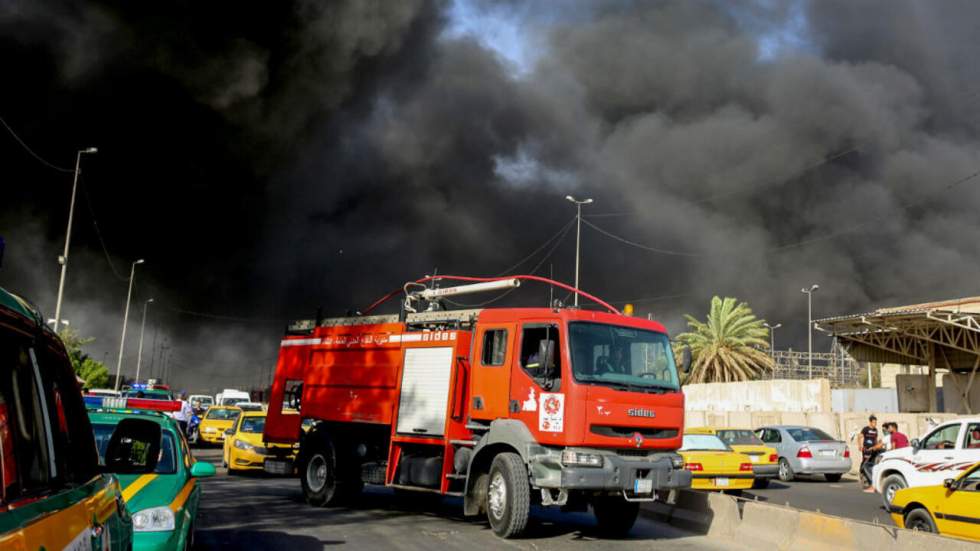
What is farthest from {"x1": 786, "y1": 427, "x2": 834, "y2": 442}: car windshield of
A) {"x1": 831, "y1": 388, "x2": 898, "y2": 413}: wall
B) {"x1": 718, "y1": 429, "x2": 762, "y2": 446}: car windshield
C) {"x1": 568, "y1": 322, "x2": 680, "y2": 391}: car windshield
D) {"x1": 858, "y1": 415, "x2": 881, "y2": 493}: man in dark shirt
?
{"x1": 831, "y1": 388, "x2": 898, "y2": 413}: wall

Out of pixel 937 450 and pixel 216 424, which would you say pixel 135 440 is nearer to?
pixel 937 450

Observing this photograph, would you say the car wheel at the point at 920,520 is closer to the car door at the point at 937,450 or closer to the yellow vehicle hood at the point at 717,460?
the car door at the point at 937,450

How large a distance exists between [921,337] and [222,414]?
3059 centimetres

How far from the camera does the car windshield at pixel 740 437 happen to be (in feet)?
69.6

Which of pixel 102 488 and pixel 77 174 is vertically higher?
pixel 77 174

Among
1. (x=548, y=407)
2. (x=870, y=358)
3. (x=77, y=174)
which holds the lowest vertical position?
(x=548, y=407)

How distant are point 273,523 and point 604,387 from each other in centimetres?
493

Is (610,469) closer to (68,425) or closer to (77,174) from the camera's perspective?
(68,425)

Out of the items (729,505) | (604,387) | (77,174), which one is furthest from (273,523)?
(77,174)

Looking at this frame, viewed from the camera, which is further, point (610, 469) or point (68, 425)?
point (610, 469)

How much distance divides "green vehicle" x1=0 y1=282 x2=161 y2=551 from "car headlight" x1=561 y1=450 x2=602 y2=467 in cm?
650

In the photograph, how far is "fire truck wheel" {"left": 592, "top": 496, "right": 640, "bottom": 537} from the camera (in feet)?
36.1

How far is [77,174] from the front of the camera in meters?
34.0

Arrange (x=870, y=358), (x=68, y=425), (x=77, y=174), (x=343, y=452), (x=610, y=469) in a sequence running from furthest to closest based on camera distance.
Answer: (x=870, y=358) → (x=77, y=174) → (x=343, y=452) → (x=610, y=469) → (x=68, y=425)
